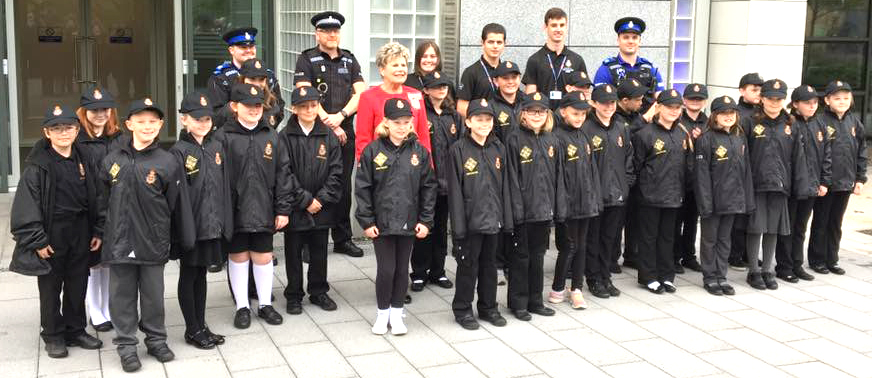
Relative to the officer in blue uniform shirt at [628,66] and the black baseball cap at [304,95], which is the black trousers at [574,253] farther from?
the black baseball cap at [304,95]

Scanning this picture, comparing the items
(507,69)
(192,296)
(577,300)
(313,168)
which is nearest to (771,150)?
(577,300)

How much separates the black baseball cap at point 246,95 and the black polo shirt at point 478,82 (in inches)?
86.3

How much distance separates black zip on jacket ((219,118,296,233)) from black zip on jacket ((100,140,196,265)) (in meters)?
0.67

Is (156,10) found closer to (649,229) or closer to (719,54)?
(719,54)

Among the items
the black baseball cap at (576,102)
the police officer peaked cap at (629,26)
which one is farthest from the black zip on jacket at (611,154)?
the police officer peaked cap at (629,26)

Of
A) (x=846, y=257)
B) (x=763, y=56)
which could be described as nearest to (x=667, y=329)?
(x=846, y=257)

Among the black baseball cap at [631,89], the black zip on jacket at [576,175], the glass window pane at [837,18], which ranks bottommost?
the black zip on jacket at [576,175]

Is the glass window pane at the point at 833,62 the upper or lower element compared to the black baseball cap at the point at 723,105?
upper

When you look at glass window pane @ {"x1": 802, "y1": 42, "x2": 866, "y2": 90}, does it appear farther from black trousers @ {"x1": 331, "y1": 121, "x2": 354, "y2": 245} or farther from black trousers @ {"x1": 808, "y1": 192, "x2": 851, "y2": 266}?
black trousers @ {"x1": 331, "y1": 121, "x2": 354, "y2": 245}

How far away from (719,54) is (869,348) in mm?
5478

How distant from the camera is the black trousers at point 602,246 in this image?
7.92 meters

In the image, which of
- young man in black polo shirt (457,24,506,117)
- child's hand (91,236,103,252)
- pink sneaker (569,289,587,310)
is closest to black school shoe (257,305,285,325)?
child's hand (91,236,103,252)

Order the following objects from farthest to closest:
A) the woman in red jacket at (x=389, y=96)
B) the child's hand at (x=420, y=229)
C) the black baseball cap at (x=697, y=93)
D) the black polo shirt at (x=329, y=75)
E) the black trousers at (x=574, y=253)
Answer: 1. the black polo shirt at (x=329, y=75)
2. the black baseball cap at (x=697, y=93)
3. the black trousers at (x=574, y=253)
4. the woman in red jacket at (x=389, y=96)
5. the child's hand at (x=420, y=229)

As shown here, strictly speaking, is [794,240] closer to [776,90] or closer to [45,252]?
[776,90]
